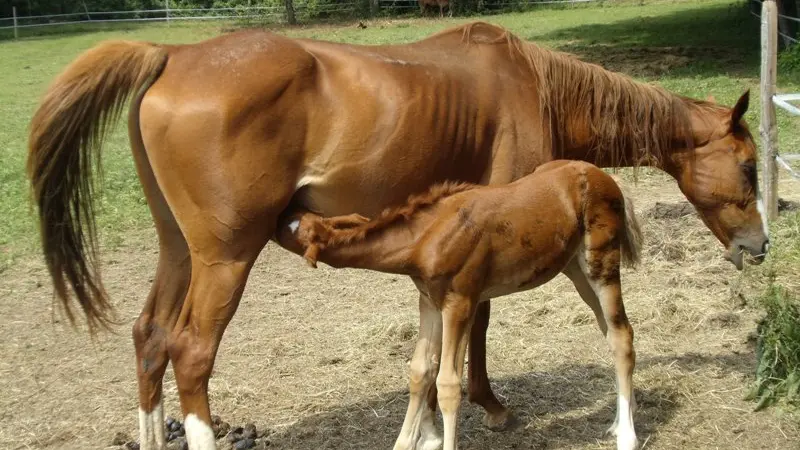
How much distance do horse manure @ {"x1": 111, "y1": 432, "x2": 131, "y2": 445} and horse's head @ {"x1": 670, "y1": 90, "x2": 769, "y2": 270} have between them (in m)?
3.26

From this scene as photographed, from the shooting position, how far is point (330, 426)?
4.57 m

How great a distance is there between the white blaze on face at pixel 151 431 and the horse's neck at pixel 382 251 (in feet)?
4.30

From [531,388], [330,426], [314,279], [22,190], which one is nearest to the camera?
[330,426]

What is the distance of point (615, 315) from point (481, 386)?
0.82 m

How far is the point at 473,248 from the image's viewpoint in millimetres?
3768

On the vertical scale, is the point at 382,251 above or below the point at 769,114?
above

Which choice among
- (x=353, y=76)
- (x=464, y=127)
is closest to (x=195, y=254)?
(x=353, y=76)

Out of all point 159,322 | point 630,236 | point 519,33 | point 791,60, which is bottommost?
point 519,33

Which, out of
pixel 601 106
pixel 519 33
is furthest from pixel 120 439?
pixel 519 33

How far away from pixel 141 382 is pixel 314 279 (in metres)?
2.73

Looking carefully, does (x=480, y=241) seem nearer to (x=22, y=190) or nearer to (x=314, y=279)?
(x=314, y=279)

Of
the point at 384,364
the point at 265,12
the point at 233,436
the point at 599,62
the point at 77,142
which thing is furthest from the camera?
the point at 265,12

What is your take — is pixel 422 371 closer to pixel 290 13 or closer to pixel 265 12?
pixel 290 13

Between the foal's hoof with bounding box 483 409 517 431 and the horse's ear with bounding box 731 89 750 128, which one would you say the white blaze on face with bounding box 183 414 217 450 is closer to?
the foal's hoof with bounding box 483 409 517 431
